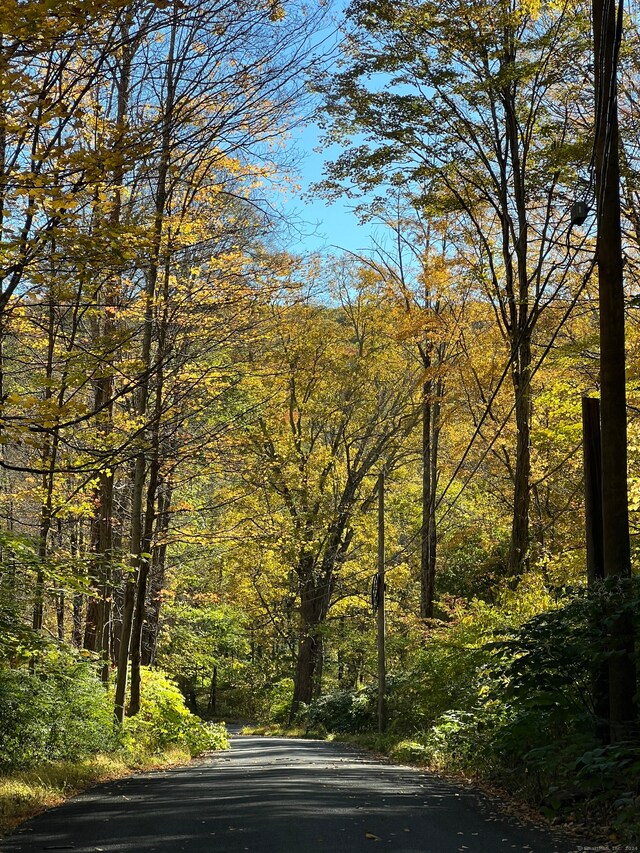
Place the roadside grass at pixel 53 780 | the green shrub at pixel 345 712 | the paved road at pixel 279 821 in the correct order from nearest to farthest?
the paved road at pixel 279 821, the roadside grass at pixel 53 780, the green shrub at pixel 345 712

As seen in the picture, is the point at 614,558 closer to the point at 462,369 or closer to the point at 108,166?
the point at 108,166

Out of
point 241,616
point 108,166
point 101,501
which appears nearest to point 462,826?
point 108,166

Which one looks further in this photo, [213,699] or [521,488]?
[213,699]

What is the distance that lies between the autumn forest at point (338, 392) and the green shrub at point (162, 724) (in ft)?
0.33

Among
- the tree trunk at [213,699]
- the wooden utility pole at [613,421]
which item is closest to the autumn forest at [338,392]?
the wooden utility pole at [613,421]

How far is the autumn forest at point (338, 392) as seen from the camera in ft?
23.1

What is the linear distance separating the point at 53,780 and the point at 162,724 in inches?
273

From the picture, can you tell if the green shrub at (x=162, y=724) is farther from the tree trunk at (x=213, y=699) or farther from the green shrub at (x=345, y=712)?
the tree trunk at (x=213, y=699)

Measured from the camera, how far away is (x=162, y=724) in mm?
15680

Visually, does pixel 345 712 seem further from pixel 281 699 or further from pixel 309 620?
pixel 281 699

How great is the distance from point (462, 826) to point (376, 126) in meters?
12.5

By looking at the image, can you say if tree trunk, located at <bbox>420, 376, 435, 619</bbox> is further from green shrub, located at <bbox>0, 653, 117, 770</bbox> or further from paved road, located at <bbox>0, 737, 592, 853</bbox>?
paved road, located at <bbox>0, 737, 592, 853</bbox>

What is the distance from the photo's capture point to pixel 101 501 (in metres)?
15.4

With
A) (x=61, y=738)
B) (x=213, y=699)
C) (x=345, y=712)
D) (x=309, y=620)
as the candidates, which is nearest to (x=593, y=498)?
(x=61, y=738)
